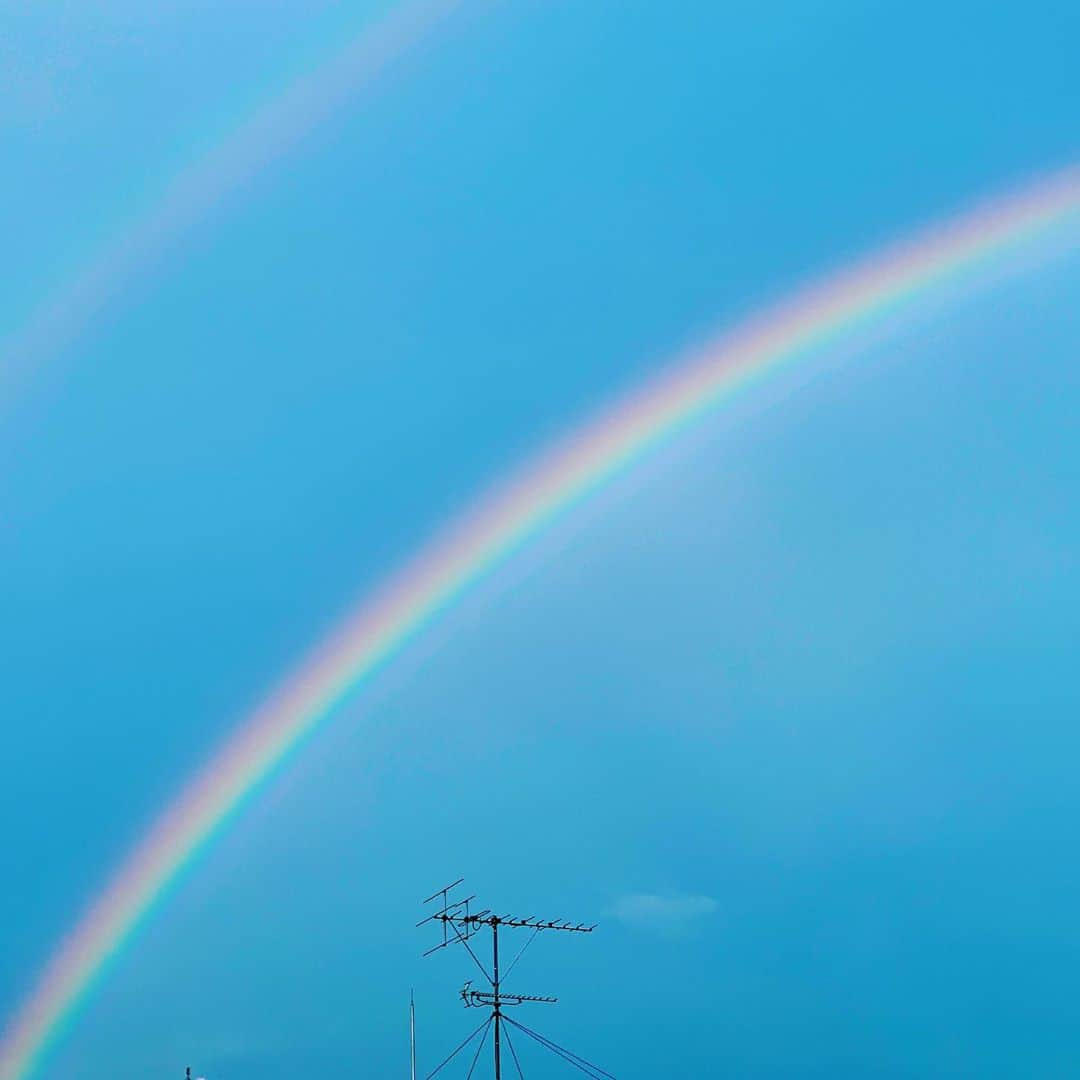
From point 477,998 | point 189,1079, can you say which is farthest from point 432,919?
point 189,1079

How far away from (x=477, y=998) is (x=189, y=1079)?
27.7 ft

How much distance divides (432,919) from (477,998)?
86.4 inches

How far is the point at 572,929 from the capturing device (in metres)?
42.5

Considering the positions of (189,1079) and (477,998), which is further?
(189,1079)

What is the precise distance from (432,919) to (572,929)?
3.56 m

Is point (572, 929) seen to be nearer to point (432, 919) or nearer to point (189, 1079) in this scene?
point (432, 919)

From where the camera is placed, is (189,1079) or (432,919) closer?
(432,919)

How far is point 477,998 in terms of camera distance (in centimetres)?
4144

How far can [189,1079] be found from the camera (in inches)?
1784

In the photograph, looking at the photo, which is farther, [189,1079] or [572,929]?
[189,1079]

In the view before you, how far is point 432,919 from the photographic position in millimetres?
40719

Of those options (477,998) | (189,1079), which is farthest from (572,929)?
(189,1079)

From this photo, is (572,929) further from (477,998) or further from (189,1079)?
(189,1079)

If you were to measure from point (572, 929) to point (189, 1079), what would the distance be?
10288mm
